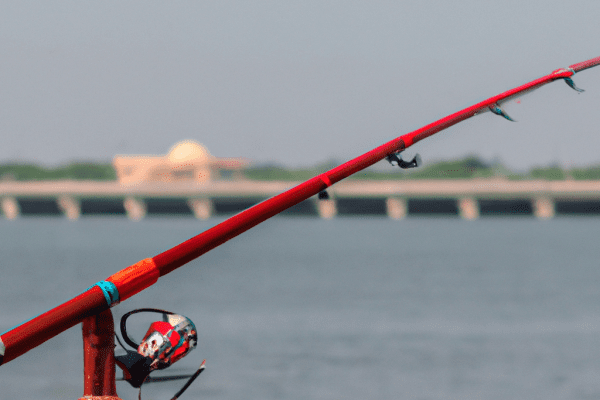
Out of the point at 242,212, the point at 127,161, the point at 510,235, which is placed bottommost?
the point at 510,235

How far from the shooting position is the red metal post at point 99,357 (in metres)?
2.50

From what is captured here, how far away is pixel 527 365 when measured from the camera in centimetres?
2670

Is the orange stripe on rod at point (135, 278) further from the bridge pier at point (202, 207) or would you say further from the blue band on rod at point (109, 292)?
the bridge pier at point (202, 207)

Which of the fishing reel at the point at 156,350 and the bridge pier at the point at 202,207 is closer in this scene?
the fishing reel at the point at 156,350

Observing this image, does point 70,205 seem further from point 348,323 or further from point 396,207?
point 348,323

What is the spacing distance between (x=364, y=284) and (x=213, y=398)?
2984 centimetres

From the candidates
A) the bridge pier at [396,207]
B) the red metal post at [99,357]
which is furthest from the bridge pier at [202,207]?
the red metal post at [99,357]

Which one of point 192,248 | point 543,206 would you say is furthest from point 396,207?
point 192,248

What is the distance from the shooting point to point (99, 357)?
8.43 ft

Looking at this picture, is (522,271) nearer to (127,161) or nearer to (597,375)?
(597,375)

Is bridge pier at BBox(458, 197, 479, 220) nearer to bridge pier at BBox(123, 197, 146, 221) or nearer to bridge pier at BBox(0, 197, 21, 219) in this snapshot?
bridge pier at BBox(123, 197, 146, 221)

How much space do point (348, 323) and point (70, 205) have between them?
10094 centimetres

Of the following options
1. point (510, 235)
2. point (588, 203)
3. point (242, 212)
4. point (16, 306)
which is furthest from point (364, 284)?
point (588, 203)

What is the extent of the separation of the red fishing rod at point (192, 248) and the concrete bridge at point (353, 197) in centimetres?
10045
